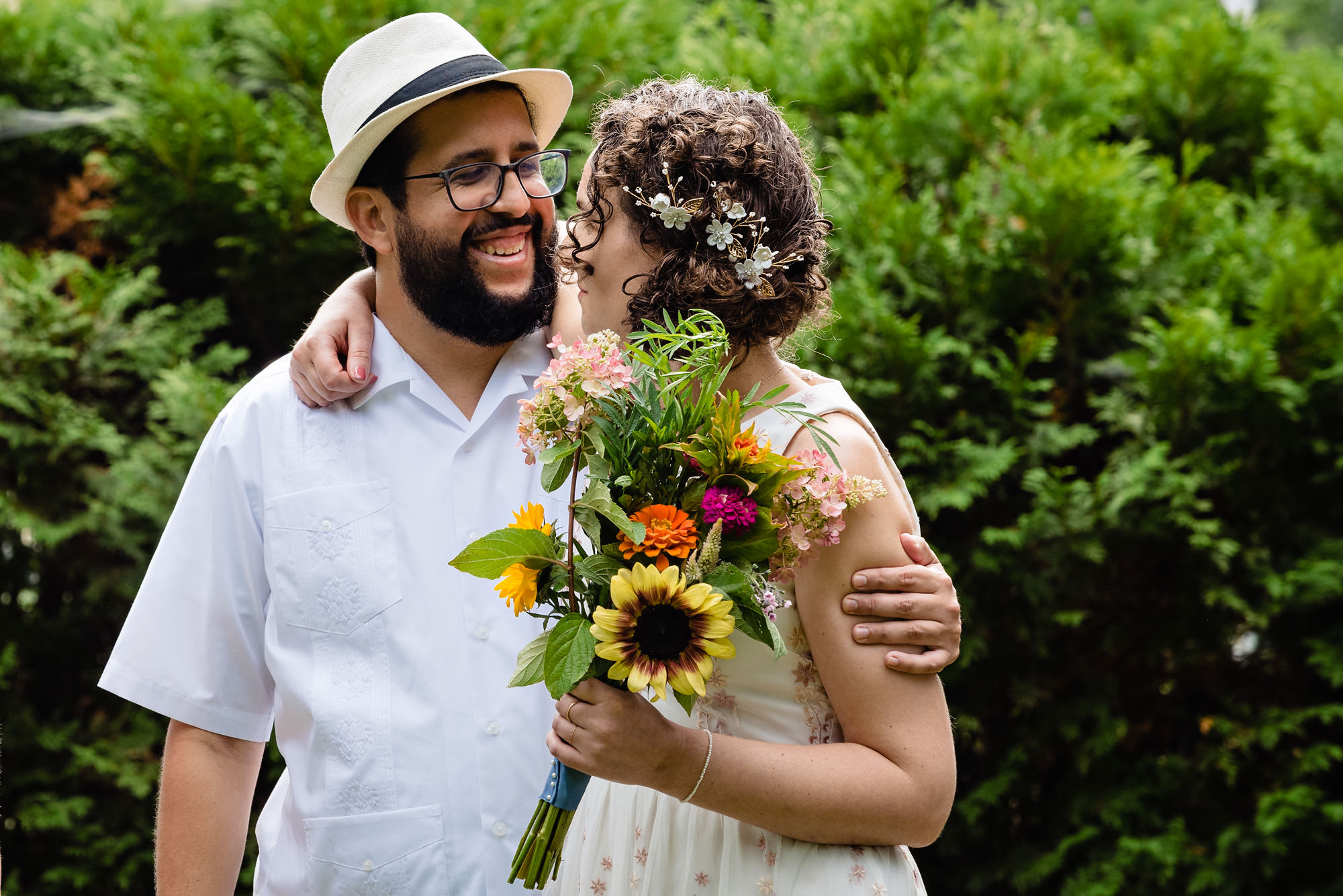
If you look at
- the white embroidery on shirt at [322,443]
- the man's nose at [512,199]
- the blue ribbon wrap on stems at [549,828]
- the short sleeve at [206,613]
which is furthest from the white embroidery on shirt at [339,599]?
the man's nose at [512,199]

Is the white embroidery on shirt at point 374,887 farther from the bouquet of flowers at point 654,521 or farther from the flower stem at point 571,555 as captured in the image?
the flower stem at point 571,555

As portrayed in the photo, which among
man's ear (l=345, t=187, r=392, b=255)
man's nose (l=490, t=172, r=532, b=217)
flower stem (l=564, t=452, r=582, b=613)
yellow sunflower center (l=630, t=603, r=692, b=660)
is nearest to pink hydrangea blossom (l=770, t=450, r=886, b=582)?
yellow sunflower center (l=630, t=603, r=692, b=660)

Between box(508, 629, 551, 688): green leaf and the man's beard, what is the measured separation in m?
1.03

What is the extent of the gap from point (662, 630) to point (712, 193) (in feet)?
2.72

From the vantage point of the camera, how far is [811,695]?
2055mm

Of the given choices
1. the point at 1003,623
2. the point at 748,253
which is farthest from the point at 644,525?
the point at 1003,623

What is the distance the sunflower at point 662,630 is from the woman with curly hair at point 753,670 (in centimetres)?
12

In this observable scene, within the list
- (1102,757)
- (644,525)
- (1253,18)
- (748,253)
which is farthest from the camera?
(1253,18)

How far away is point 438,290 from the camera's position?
2.59 metres

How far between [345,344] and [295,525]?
1.57 feet

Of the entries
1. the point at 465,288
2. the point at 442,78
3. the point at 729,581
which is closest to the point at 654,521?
the point at 729,581

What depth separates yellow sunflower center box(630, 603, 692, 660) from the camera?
5.49 feet

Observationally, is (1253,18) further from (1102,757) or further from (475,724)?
(475,724)

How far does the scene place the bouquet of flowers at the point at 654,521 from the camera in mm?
1674
